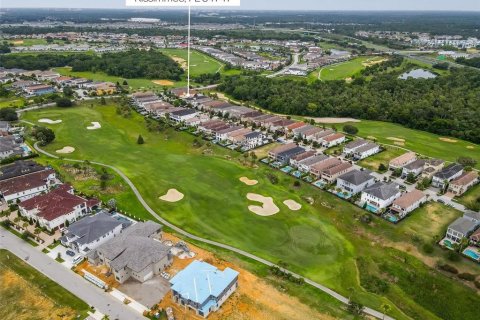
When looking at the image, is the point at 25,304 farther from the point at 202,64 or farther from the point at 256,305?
the point at 202,64

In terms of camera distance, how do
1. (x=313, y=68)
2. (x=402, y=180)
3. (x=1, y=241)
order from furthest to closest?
(x=313, y=68) < (x=402, y=180) < (x=1, y=241)

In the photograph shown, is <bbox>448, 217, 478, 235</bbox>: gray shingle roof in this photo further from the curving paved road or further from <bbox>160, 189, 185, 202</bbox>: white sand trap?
<bbox>160, 189, 185, 202</bbox>: white sand trap

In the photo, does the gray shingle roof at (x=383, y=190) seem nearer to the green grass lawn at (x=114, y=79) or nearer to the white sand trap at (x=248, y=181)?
the white sand trap at (x=248, y=181)

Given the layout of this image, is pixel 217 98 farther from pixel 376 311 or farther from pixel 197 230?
pixel 376 311

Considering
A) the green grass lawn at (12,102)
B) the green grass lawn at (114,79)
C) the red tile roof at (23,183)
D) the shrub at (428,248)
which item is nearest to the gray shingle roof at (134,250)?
the red tile roof at (23,183)

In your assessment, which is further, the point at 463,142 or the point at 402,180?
the point at 463,142

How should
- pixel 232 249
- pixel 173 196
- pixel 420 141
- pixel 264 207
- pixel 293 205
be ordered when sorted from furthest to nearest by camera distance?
pixel 420 141
pixel 173 196
pixel 293 205
pixel 264 207
pixel 232 249

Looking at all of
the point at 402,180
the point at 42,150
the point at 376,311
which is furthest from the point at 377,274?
the point at 42,150

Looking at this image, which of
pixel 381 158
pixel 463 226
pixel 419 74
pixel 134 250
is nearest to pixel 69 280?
pixel 134 250
